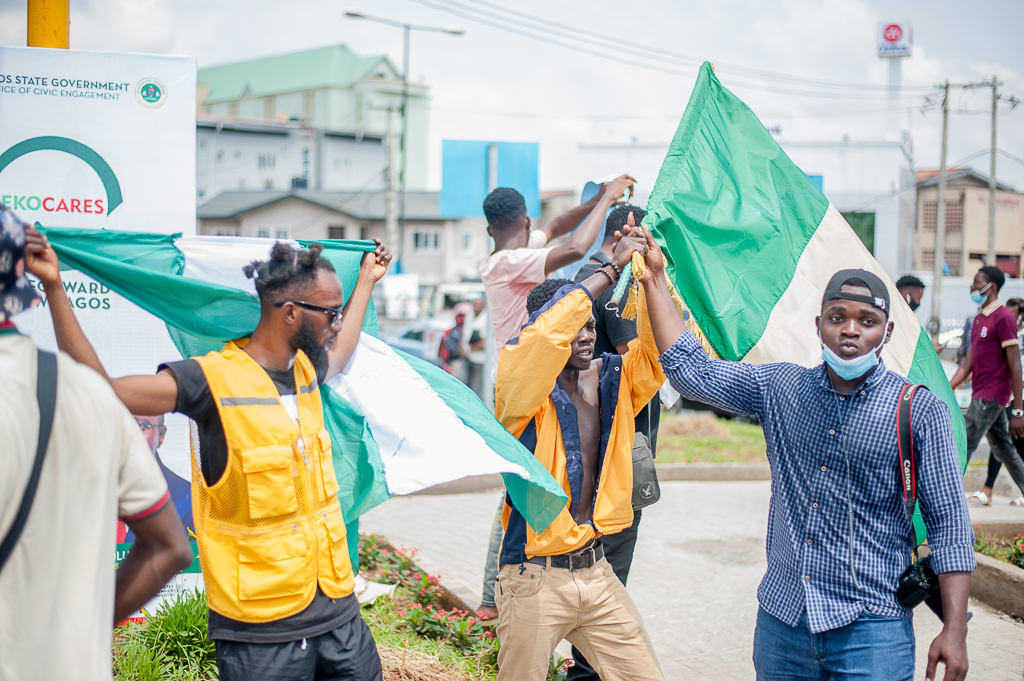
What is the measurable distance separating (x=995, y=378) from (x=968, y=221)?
39636mm

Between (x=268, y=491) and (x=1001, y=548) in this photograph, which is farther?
(x=1001, y=548)

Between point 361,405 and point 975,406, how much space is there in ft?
22.9

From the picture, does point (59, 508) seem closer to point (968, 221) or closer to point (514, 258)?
point (514, 258)

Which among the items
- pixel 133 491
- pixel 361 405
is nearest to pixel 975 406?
pixel 361 405

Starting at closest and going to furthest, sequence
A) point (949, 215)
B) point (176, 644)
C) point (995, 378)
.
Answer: point (176, 644)
point (995, 378)
point (949, 215)

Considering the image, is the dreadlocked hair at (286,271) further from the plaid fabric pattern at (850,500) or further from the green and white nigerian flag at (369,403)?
the plaid fabric pattern at (850,500)

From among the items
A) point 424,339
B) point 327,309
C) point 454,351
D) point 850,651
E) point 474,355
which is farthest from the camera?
point 424,339

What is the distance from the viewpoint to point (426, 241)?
5603 centimetres

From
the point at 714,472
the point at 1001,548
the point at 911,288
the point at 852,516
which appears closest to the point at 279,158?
the point at 714,472

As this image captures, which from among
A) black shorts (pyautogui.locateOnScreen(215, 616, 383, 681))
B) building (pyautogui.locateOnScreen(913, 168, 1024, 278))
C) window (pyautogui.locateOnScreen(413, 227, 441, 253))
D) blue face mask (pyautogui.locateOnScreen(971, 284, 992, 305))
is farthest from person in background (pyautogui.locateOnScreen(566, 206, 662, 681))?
window (pyautogui.locateOnScreen(413, 227, 441, 253))

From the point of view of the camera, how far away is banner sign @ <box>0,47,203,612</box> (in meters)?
4.34

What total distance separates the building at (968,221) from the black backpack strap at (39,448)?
150 ft

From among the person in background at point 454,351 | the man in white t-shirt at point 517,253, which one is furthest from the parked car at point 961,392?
the man in white t-shirt at point 517,253

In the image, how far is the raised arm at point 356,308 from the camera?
338cm
